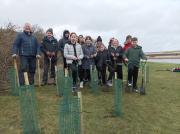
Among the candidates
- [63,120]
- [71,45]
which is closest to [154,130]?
[63,120]

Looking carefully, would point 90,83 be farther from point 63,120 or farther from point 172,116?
point 63,120

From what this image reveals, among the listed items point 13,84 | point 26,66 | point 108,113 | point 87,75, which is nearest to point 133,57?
point 87,75

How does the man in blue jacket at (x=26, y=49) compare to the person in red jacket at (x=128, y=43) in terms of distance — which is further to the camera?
the person in red jacket at (x=128, y=43)

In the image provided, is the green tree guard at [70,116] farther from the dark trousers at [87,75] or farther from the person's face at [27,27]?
the dark trousers at [87,75]

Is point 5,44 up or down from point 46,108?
up

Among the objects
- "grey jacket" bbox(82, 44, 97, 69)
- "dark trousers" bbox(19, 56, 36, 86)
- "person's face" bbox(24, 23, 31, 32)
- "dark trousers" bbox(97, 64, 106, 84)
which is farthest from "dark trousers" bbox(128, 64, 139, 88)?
"person's face" bbox(24, 23, 31, 32)

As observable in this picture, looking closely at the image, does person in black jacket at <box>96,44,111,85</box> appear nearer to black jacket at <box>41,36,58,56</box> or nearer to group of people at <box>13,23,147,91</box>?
group of people at <box>13,23,147,91</box>

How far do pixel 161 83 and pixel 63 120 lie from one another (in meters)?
12.8

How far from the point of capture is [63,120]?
401 inches

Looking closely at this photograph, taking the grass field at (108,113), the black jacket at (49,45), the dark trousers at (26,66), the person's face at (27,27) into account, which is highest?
the person's face at (27,27)

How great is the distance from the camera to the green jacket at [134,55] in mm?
17734

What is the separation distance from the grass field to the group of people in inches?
31.1

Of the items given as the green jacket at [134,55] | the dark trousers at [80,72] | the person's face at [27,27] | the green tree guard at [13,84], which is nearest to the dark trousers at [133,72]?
the green jacket at [134,55]

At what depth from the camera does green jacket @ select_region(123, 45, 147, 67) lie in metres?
17.7
